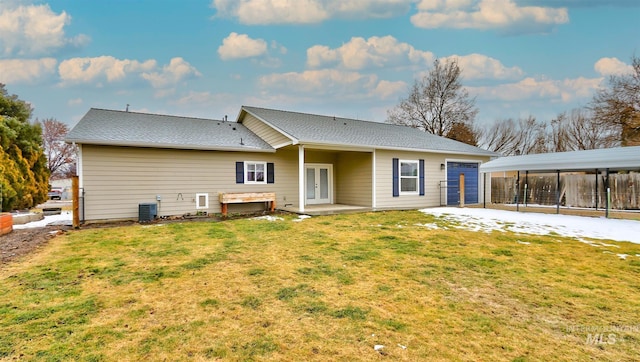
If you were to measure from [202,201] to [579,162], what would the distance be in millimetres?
12875

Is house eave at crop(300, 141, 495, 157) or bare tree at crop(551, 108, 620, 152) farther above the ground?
bare tree at crop(551, 108, 620, 152)

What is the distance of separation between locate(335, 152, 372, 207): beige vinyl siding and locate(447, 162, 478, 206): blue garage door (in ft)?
Answer: 14.3

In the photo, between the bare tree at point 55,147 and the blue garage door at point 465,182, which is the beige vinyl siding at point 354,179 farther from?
the bare tree at point 55,147

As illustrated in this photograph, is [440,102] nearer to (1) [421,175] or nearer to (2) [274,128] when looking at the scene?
(1) [421,175]

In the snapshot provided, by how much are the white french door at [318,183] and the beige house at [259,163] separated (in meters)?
0.05

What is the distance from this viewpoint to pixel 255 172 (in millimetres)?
11484

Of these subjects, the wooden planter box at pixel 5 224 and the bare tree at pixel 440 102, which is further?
the bare tree at pixel 440 102

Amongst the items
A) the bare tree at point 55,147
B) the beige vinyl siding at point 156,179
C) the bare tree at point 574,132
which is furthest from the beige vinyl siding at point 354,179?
the bare tree at point 55,147

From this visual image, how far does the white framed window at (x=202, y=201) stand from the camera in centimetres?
1038

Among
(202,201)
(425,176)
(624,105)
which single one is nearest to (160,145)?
(202,201)

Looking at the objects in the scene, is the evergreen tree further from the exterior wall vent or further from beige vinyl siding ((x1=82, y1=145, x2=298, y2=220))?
the exterior wall vent

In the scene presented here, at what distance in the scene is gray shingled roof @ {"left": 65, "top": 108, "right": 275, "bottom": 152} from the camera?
898 centimetres

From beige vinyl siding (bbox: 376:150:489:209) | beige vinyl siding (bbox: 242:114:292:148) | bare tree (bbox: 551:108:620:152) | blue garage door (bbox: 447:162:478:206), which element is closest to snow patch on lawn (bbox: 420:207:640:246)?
beige vinyl siding (bbox: 376:150:489:209)

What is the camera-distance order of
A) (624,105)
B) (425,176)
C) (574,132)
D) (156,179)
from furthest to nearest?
(574,132), (624,105), (425,176), (156,179)
